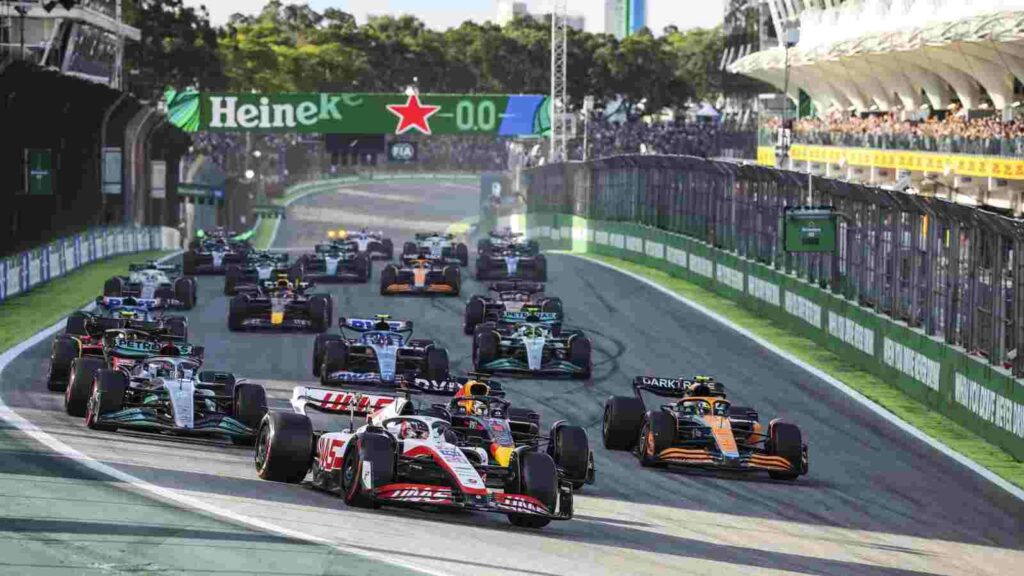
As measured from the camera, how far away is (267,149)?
125250mm

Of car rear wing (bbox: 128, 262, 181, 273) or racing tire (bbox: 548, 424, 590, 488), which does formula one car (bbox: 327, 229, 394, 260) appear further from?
racing tire (bbox: 548, 424, 590, 488)

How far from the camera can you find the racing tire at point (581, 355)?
28688 millimetres

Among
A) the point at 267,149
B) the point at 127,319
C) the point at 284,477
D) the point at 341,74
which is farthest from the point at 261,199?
the point at 284,477

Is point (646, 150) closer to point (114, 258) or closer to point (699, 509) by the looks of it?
point (114, 258)

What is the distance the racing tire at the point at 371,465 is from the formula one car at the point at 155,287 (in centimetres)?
2005

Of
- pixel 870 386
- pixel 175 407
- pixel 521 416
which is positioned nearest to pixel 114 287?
pixel 870 386

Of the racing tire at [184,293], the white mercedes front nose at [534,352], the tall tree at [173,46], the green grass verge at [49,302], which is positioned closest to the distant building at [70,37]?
the tall tree at [173,46]

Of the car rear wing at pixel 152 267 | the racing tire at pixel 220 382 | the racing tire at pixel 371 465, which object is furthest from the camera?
the car rear wing at pixel 152 267

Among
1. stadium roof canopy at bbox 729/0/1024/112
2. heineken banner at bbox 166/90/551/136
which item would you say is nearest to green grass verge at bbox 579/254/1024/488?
stadium roof canopy at bbox 729/0/1024/112

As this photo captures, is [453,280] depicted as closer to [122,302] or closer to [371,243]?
[122,302]

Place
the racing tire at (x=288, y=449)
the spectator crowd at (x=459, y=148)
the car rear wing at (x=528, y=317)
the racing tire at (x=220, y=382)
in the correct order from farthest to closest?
the spectator crowd at (x=459, y=148)
the car rear wing at (x=528, y=317)
the racing tire at (x=220, y=382)
the racing tire at (x=288, y=449)

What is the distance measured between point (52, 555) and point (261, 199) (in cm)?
9565

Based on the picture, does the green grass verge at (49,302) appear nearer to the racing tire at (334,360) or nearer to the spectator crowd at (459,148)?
the racing tire at (334,360)

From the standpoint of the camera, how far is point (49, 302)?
3969 cm
